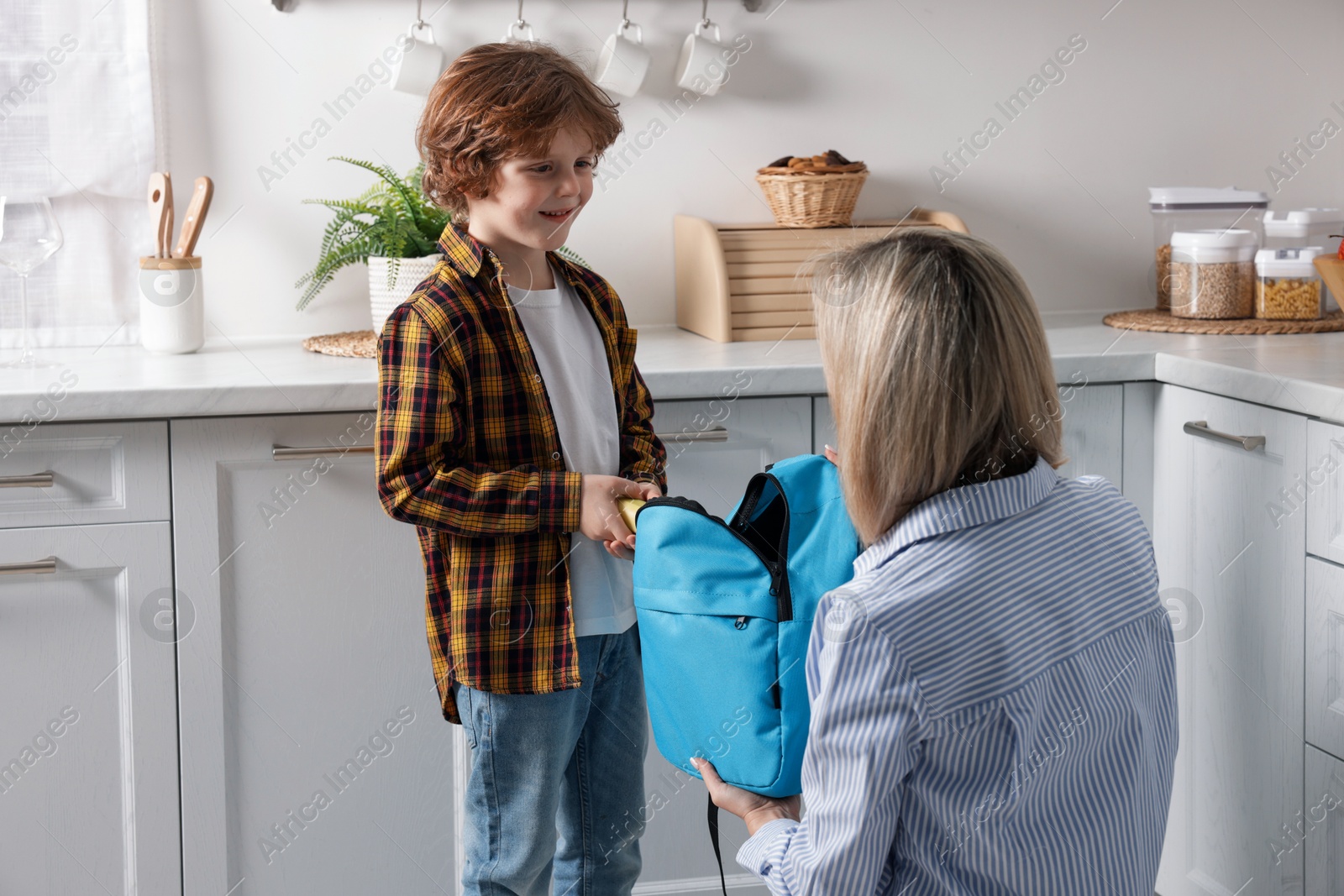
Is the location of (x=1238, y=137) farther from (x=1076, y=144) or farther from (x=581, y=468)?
(x=581, y=468)

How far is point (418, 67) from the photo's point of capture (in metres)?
1.80

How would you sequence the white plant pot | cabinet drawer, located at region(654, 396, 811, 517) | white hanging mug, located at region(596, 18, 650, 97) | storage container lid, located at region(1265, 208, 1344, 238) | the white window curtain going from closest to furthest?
cabinet drawer, located at region(654, 396, 811, 517) → the white plant pot → the white window curtain → white hanging mug, located at region(596, 18, 650, 97) → storage container lid, located at region(1265, 208, 1344, 238)

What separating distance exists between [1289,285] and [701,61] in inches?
38.4

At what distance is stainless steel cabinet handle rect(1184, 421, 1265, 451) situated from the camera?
56.3 inches

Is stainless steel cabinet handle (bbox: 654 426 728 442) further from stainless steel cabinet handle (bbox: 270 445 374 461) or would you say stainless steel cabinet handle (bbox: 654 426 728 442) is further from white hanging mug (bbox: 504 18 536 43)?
white hanging mug (bbox: 504 18 536 43)

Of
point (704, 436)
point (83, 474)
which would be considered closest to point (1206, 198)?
point (704, 436)

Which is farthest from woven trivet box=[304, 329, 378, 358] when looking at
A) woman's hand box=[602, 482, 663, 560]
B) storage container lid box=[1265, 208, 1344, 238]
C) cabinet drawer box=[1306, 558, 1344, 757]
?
storage container lid box=[1265, 208, 1344, 238]

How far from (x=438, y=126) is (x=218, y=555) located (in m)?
0.66

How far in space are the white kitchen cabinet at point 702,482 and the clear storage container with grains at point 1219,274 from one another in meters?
0.77

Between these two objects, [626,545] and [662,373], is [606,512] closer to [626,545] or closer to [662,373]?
Answer: [626,545]

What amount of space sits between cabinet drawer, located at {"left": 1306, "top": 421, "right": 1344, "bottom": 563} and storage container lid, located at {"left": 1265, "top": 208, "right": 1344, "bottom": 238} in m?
0.75

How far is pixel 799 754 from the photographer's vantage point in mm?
850

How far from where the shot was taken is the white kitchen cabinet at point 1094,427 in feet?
5.32

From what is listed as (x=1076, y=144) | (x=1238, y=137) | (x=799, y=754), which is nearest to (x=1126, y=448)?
(x=1076, y=144)
